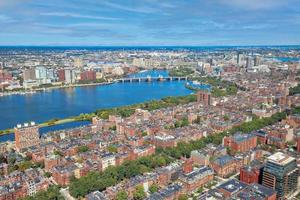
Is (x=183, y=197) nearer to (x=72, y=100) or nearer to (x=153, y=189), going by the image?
(x=153, y=189)

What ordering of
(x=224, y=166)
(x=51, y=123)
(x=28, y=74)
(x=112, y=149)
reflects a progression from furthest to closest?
1. (x=28, y=74)
2. (x=51, y=123)
3. (x=112, y=149)
4. (x=224, y=166)

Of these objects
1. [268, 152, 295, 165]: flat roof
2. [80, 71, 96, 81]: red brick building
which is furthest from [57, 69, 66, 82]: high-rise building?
[268, 152, 295, 165]: flat roof

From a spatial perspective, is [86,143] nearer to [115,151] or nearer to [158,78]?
[115,151]

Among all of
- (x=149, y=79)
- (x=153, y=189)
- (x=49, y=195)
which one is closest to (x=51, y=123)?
(x=49, y=195)

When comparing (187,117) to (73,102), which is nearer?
(187,117)

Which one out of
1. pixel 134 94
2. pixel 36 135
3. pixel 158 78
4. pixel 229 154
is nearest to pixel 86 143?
pixel 36 135
